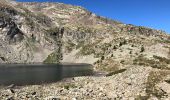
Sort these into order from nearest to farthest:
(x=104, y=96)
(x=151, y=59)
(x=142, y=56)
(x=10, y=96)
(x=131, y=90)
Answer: (x=10, y=96)
(x=104, y=96)
(x=131, y=90)
(x=151, y=59)
(x=142, y=56)

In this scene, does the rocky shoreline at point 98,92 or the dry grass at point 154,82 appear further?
the dry grass at point 154,82

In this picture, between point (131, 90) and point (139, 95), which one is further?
point (131, 90)

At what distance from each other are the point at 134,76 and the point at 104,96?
53.1 ft

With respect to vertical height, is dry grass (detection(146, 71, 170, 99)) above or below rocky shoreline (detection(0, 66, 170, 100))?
above

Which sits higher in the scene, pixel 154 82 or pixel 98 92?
pixel 154 82

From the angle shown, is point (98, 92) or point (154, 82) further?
point (154, 82)

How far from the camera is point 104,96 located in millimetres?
54656

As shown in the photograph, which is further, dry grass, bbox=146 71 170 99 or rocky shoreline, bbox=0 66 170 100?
dry grass, bbox=146 71 170 99

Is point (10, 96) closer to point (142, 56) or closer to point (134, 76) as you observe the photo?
point (134, 76)

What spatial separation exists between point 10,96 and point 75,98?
35.1 ft

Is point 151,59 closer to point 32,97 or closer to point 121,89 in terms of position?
point 121,89

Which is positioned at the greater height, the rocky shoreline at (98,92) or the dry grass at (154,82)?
the dry grass at (154,82)

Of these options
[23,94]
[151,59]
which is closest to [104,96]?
[23,94]

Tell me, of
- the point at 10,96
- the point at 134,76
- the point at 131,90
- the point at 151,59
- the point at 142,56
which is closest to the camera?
the point at 10,96
